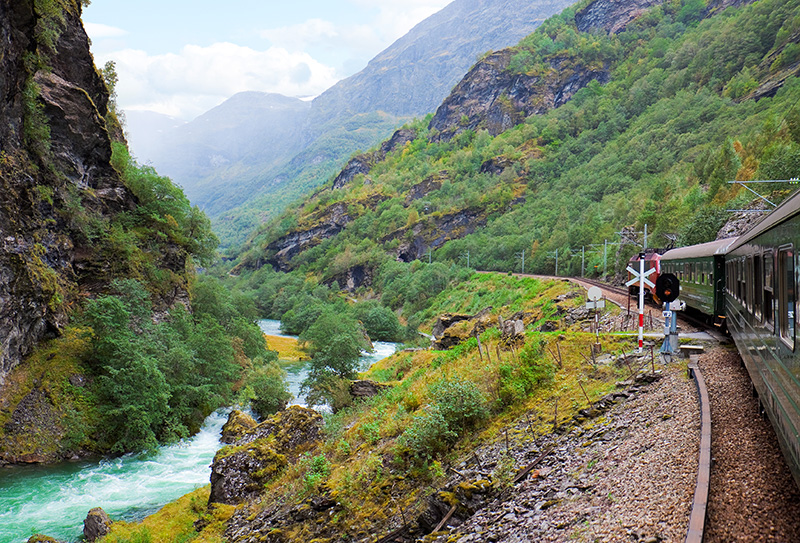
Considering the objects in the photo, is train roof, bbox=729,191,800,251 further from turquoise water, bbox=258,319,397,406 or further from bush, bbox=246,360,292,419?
turquoise water, bbox=258,319,397,406

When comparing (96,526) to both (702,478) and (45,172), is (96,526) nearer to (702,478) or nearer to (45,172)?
(702,478)

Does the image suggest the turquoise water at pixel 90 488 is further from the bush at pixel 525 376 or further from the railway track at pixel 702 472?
the railway track at pixel 702 472

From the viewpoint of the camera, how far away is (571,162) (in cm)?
12394

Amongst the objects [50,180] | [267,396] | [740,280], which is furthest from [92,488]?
[740,280]

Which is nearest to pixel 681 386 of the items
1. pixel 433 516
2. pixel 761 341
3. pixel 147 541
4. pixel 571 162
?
pixel 761 341

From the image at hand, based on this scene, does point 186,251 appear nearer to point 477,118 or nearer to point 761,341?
point 761,341

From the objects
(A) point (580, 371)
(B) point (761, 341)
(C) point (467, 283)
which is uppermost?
(B) point (761, 341)

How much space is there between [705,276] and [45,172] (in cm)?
3435

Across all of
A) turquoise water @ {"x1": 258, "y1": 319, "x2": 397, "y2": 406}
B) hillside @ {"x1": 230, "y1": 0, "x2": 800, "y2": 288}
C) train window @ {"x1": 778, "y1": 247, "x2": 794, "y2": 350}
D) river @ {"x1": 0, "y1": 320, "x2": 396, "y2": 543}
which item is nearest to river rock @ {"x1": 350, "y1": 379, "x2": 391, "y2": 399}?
river @ {"x1": 0, "y1": 320, "x2": 396, "y2": 543}

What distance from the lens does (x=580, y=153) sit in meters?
127

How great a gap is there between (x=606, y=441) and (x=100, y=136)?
3579cm

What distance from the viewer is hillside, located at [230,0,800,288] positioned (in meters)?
62.8

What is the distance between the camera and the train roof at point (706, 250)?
1548 cm

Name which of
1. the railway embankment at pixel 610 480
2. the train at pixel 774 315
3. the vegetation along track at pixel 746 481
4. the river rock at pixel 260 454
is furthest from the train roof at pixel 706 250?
the river rock at pixel 260 454
